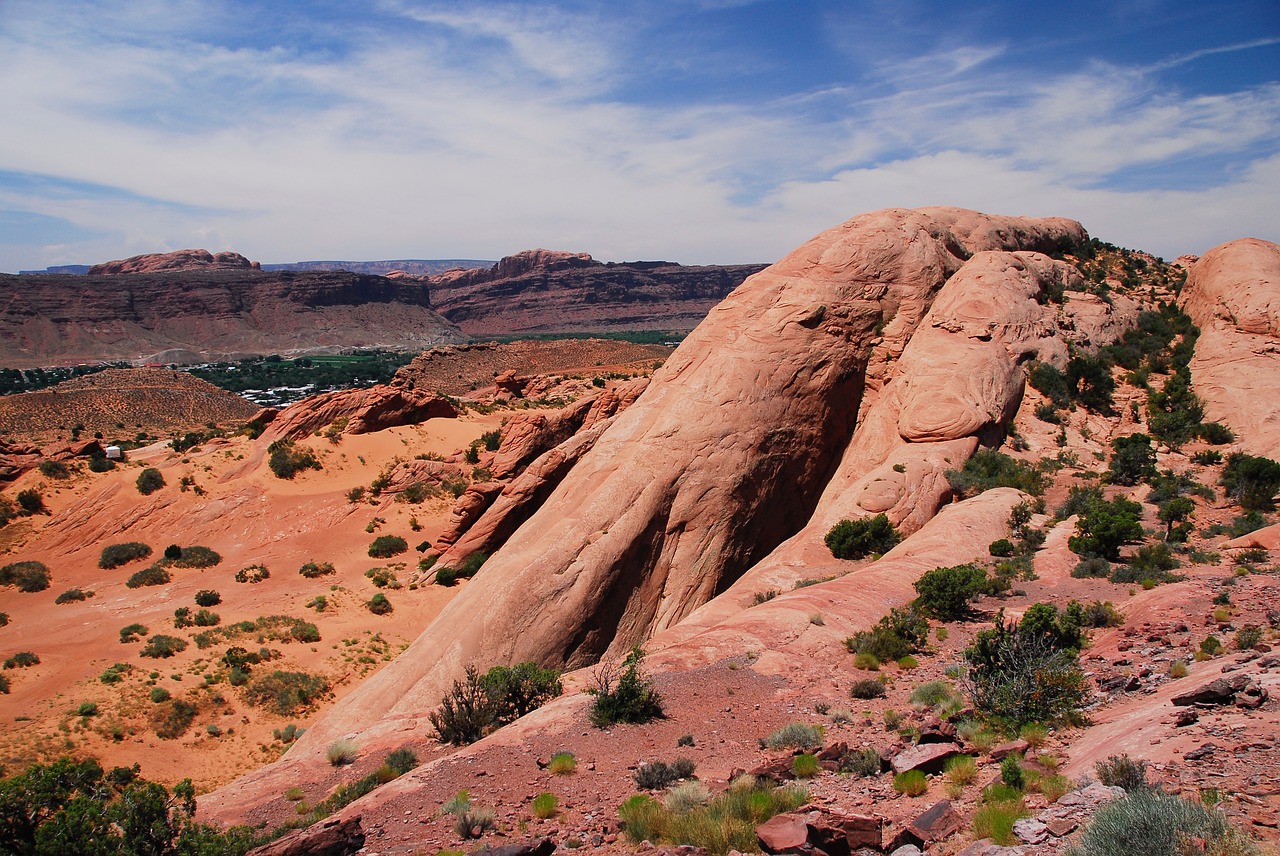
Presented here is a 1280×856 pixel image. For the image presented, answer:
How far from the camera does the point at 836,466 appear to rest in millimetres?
24438

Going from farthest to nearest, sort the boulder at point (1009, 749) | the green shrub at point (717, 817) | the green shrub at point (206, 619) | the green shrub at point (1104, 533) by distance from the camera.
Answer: the green shrub at point (206, 619), the green shrub at point (1104, 533), the boulder at point (1009, 749), the green shrub at point (717, 817)

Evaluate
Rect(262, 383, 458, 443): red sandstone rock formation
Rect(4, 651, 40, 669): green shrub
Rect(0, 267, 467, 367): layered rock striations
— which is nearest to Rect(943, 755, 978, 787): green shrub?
Rect(4, 651, 40, 669): green shrub

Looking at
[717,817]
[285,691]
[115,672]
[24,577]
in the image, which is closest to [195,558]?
[24,577]

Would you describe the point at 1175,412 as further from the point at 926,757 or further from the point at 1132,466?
the point at 926,757

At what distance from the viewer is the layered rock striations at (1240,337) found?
24812 millimetres

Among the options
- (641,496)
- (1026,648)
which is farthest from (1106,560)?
(641,496)

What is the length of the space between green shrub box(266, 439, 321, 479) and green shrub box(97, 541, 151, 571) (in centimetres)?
686

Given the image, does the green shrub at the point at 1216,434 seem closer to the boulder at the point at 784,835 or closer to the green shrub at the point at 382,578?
the boulder at the point at 784,835

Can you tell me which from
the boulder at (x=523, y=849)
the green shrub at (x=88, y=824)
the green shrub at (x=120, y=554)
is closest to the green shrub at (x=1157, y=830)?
the boulder at (x=523, y=849)

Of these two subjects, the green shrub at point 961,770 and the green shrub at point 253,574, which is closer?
the green shrub at point 961,770

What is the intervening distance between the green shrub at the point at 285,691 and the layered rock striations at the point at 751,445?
541cm

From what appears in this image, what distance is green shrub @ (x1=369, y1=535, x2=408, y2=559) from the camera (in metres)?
31.4

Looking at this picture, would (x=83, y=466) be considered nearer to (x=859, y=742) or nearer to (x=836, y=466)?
(x=836, y=466)

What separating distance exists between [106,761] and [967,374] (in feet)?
87.9
